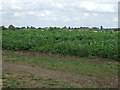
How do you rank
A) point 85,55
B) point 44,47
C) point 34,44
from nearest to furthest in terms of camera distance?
point 85,55 → point 44,47 → point 34,44

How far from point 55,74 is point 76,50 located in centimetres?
461

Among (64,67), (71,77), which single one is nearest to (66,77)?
(71,77)

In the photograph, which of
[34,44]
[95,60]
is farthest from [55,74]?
[34,44]

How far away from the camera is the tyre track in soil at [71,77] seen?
7.14 m

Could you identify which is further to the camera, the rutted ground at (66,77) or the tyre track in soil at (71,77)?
the tyre track in soil at (71,77)

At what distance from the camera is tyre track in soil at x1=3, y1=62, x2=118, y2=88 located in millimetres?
7137

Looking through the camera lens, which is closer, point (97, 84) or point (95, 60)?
point (97, 84)

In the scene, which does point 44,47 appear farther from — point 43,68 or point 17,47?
point 43,68

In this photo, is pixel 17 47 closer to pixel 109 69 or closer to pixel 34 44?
pixel 34 44

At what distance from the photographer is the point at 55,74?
828 centimetres

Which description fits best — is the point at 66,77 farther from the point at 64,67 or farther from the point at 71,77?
the point at 64,67

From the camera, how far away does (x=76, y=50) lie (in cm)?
1273

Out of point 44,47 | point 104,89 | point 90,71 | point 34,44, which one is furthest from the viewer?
point 34,44

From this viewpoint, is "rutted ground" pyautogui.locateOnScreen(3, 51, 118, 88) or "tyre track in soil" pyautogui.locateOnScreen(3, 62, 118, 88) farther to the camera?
"tyre track in soil" pyautogui.locateOnScreen(3, 62, 118, 88)
